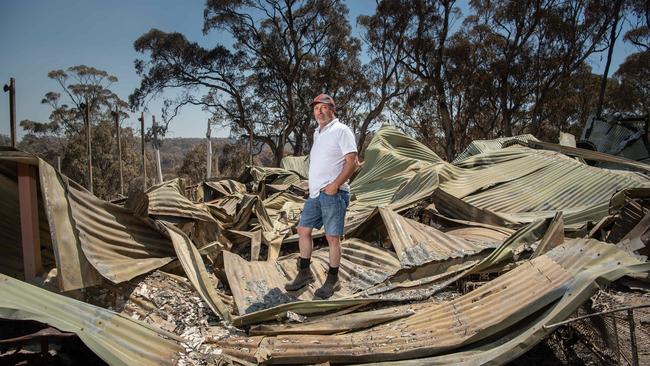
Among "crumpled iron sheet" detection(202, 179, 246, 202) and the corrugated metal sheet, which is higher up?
"crumpled iron sheet" detection(202, 179, 246, 202)

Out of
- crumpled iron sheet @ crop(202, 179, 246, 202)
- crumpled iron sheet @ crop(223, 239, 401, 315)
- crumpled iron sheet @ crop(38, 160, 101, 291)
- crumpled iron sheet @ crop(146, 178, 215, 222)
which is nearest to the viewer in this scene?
crumpled iron sheet @ crop(38, 160, 101, 291)

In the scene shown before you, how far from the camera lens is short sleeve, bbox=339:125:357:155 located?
9.07ft

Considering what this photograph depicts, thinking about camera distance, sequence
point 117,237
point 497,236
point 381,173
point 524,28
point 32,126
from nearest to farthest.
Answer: point 117,237 → point 497,236 → point 381,173 → point 524,28 → point 32,126

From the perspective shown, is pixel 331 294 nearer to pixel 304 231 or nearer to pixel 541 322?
pixel 304 231

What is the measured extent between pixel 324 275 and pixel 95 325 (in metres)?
1.58

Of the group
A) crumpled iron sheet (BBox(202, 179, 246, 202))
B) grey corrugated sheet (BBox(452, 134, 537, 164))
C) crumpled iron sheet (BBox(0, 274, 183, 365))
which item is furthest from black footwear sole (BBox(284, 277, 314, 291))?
grey corrugated sheet (BBox(452, 134, 537, 164))

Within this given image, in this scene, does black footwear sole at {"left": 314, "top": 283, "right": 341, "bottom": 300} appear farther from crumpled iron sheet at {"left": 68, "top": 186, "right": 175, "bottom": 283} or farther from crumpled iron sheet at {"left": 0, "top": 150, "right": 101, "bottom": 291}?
crumpled iron sheet at {"left": 0, "top": 150, "right": 101, "bottom": 291}

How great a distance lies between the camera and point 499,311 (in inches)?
77.8

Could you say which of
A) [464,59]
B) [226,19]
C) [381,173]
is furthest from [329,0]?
[381,173]

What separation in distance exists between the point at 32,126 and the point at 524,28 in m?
27.6

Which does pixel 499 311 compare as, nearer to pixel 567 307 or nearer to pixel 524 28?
pixel 567 307

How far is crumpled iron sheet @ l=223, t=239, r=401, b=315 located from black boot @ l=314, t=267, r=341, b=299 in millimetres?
37

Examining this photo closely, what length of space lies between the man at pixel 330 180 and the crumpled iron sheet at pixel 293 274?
100 mm

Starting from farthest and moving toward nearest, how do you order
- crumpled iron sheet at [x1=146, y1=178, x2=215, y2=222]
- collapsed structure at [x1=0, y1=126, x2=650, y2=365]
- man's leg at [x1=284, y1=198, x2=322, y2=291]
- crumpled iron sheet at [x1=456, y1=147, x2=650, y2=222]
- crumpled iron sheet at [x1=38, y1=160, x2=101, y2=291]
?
crumpled iron sheet at [x1=456, y1=147, x2=650, y2=222]
crumpled iron sheet at [x1=146, y1=178, x2=215, y2=222]
man's leg at [x1=284, y1=198, x2=322, y2=291]
crumpled iron sheet at [x1=38, y1=160, x2=101, y2=291]
collapsed structure at [x1=0, y1=126, x2=650, y2=365]
